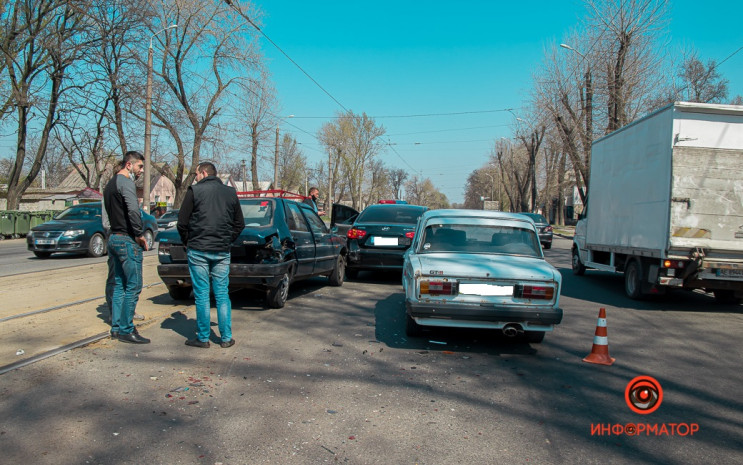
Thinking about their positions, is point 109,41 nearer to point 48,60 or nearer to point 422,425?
point 48,60

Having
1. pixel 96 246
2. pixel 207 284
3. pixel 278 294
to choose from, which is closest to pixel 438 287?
pixel 207 284

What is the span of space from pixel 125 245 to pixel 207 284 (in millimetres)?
933

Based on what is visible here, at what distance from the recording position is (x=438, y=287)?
5598mm

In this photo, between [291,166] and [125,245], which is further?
[291,166]

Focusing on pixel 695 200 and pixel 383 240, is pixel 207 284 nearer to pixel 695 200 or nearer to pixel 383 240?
pixel 383 240

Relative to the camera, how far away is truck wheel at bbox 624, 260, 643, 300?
380 inches

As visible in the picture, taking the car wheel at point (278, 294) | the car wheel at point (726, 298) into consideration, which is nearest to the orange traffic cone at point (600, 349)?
the car wheel at point (278, 294)

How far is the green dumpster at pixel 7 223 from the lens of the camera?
79.3 ft

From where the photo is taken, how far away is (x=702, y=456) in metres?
3.43

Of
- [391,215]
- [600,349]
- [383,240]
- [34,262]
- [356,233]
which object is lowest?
[34,262]

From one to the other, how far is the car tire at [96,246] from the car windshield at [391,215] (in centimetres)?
825

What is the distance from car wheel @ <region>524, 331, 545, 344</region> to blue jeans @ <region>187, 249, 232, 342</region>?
3.27 m

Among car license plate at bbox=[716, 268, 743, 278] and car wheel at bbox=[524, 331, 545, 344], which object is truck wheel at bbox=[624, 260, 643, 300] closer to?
car license plate at bbox=[716, 268, 743, 278]

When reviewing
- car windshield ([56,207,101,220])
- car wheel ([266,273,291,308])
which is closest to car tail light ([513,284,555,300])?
car wheel ([266,273,291,308])
